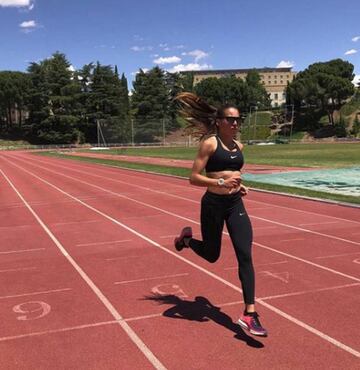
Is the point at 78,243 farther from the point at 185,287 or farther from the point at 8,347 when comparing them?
the point at 8,347

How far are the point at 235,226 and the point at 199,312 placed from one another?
1.06m

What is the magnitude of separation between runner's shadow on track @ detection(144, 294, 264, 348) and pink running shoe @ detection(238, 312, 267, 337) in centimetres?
9

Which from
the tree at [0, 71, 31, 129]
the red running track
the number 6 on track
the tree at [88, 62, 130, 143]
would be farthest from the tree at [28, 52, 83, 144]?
the number 6 on track

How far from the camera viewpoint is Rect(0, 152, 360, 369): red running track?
407cm

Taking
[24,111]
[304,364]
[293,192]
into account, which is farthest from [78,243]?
[24,111]

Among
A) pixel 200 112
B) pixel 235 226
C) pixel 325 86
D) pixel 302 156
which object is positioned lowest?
pixel 302 156

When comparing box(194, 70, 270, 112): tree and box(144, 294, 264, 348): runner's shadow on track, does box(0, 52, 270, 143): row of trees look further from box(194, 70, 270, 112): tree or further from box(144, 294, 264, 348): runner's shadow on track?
box(144, 294, 264, 348): runner's shadow on track

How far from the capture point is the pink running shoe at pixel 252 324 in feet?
14.1

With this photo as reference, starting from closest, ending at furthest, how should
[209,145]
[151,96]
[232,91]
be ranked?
[209,145]
[151,96]
[232,91]

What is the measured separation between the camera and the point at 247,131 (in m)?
106

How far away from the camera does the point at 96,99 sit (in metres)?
105

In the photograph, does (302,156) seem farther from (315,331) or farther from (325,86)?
(325,86)

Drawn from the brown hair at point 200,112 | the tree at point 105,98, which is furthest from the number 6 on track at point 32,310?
the tree at point 105,98

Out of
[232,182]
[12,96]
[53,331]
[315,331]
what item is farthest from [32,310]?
[12,96]
